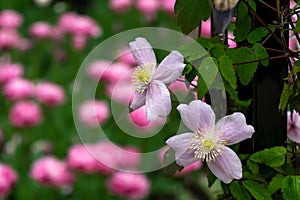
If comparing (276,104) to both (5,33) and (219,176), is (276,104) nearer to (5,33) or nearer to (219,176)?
(219,176)

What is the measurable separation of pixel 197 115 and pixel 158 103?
34mm

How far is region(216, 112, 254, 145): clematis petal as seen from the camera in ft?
1.95

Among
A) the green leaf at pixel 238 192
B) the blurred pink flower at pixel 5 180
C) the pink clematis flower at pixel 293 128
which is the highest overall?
the pink clematis flower at pixel 293 128

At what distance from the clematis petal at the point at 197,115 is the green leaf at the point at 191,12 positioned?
0.10 metres

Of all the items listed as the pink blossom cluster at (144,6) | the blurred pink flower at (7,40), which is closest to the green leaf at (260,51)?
the blurred pink flower at (7,40)

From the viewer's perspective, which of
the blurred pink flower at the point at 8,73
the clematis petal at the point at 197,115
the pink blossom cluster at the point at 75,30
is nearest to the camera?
the clematis petal at the point at 197,115

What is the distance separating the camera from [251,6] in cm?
64

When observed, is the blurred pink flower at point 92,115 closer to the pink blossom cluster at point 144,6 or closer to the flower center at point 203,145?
the pink blossom cluster at point 144,6

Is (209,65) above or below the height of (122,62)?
above

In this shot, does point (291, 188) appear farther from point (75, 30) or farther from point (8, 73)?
point (75, 30)

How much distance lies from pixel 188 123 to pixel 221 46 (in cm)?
8

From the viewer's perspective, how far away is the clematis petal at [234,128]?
59 centimetres

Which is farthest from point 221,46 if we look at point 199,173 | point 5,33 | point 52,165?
point 5,33

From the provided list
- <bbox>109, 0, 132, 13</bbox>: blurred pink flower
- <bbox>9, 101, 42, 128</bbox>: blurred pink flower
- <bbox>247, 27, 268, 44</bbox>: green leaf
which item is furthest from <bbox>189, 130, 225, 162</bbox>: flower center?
<bbox>109, 0, 132, 13</bbox>: blurred pink flower
